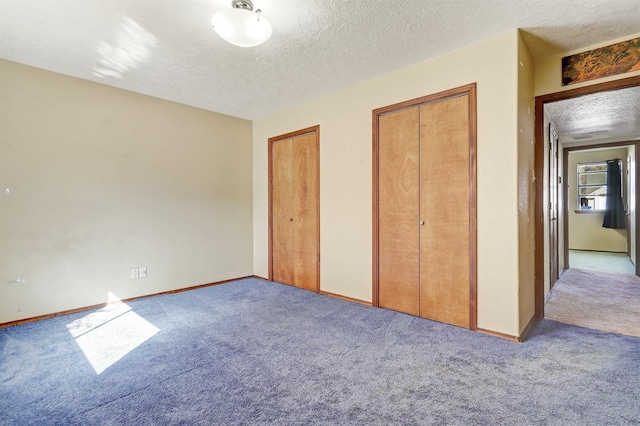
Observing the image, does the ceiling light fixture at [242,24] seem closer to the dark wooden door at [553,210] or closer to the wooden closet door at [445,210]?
the wooden closet door at [445,210]

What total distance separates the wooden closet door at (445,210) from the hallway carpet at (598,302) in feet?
3.89

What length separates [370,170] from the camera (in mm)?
3371

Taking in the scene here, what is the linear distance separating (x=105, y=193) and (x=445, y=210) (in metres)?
3.75

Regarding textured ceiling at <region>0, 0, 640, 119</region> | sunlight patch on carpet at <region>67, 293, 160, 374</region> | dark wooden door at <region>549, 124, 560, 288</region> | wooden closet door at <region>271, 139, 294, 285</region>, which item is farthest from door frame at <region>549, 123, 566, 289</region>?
sunlight patch on carpet at <region>67, 293, 160, 374</region>

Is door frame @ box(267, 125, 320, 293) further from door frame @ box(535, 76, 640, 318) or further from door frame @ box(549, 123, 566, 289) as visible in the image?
door frame @ box(549, 123, 566, 289)

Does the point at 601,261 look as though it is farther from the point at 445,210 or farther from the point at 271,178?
the point at 271,178

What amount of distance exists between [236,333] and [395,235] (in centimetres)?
184

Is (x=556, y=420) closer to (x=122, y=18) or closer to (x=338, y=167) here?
(x=338, y=167)

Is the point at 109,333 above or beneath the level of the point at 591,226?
beneath

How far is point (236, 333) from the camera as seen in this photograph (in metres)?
2.65

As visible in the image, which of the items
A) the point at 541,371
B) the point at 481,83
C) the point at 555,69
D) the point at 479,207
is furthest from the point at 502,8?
the point at 541,371

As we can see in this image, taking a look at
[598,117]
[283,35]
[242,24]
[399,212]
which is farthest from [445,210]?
[598,117]

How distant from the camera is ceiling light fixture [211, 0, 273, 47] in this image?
195 cm

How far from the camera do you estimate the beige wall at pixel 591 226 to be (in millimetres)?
7121
